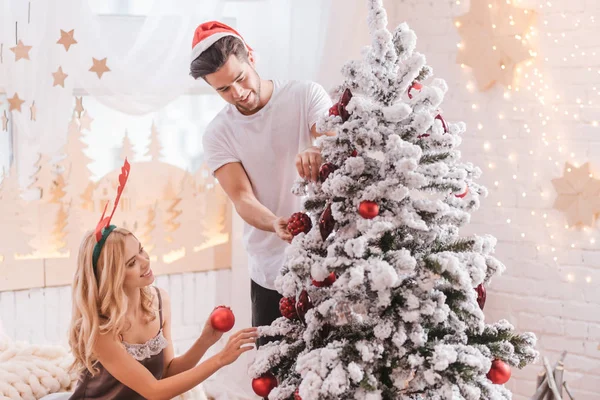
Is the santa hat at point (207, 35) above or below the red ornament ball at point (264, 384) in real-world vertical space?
above

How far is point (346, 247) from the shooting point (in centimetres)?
128

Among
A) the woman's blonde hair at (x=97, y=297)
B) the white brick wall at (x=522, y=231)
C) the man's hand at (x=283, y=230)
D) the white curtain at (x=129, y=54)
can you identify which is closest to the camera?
the man's hand at (x=283, y=230)

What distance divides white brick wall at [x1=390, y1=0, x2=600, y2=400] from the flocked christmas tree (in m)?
1.51

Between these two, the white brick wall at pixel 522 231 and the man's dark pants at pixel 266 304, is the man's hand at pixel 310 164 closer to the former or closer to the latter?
the man's dark pants at pixel 266 304

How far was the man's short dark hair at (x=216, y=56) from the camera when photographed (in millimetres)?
1810

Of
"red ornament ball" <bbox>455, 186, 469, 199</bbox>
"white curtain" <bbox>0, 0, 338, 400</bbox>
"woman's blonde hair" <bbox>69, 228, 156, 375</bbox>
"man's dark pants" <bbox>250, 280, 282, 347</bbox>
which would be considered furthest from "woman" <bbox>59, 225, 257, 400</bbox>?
"white curtain" <bbox>0, 0, 338, 400</bbox>

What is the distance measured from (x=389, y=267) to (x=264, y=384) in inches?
14.9

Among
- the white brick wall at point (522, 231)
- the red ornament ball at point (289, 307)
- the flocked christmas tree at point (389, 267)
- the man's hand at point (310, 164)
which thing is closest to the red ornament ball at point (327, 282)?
the flocked christmas tree at point (389, 267)

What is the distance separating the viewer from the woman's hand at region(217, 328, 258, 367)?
1.62 m

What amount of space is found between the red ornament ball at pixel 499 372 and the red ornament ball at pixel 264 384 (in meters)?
0.44

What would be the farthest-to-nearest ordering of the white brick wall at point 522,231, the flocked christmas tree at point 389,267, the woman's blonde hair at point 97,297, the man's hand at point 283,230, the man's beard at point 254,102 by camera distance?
the white brick wall at point 522,231 < the man's beard at point 254,102 < the woman's blonde hair at point 97,297 < the man's hand at point 283,230 < the flocked christmas tree at point 389,267

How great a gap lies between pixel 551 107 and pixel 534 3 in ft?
1.42

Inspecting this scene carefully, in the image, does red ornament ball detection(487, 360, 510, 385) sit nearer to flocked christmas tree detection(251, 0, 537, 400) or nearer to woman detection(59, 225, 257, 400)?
flocked christmas tree detection(251, 0, 537, 400)

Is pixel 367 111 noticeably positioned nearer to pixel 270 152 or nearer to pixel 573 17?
pixel 270 152
